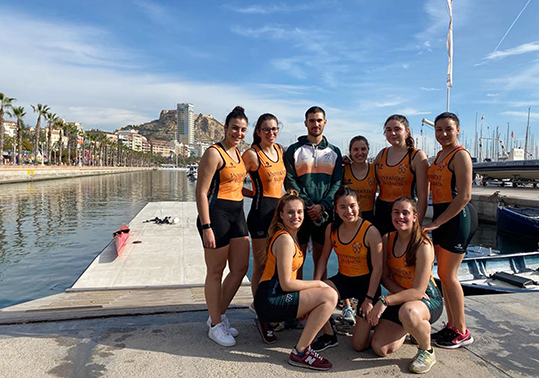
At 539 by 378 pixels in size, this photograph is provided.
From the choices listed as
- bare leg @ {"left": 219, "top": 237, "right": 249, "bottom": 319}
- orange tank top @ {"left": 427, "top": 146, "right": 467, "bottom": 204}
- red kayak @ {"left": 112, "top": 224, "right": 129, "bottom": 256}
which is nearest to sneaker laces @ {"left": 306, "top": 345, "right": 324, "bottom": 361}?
bare leg @ {"left": 219, "top": 237, "right": 249, "bottom": 319}

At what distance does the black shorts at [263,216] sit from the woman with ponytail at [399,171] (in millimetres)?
1251

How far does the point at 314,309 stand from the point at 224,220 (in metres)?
1.25

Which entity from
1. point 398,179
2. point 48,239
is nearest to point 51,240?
point 48,239

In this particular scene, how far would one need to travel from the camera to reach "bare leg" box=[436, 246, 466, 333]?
349cm

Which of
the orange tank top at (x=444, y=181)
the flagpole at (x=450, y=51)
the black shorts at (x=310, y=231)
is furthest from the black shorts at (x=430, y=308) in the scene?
the flagpole at (x=450, y=51)

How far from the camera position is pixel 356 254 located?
349 centimetres

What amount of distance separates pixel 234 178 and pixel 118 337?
197 centimetres

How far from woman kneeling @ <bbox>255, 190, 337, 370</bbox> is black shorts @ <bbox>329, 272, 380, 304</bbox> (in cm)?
38

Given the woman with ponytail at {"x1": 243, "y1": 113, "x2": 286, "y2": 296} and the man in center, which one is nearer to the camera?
the woman with ponytail at {"x1": 243, "y1": 113, "x2": 286, "y2": 296}

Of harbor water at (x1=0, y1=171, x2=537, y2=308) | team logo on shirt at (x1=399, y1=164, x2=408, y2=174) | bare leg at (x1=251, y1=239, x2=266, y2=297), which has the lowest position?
harbor water at (x1=0, y1=171, x2=537, y2=308)

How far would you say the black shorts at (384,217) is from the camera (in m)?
3.98

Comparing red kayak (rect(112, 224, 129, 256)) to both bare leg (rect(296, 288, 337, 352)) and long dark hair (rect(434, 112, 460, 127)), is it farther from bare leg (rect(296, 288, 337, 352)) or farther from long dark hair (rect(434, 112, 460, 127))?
long dark hair (rect(434, 112, 460, 127))

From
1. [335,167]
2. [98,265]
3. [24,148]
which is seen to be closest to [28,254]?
[98,265]

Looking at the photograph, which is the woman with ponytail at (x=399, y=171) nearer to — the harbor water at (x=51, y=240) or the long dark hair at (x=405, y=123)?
the long dark hair at (x=405, y=123)
